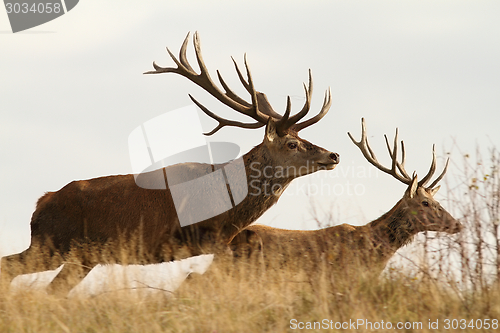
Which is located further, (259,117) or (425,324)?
(259,117)

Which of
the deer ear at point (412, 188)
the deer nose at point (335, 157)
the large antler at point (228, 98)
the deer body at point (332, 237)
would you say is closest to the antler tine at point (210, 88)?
the large antler at point (228, 98)

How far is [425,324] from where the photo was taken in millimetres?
4270

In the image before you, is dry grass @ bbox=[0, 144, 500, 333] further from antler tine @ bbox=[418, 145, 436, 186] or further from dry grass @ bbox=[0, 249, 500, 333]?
antler tine @ bbox=[418, 145, 436, 186]

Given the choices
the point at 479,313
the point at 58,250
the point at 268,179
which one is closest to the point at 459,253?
the point at 479,313

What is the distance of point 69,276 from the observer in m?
6.60

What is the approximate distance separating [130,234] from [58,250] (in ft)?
3.03

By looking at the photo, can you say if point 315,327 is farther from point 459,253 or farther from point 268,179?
point 268,179

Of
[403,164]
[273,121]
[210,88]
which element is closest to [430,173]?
[403,164]

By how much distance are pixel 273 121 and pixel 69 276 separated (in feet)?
9.66

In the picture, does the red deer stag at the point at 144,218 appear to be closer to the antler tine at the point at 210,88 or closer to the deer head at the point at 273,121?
the deer head at the point at 273,121

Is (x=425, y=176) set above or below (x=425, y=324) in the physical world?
above

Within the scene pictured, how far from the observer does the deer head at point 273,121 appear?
6875mm

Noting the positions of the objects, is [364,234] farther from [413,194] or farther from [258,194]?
[258,194]

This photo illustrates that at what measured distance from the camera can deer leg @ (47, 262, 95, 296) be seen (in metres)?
6.52
